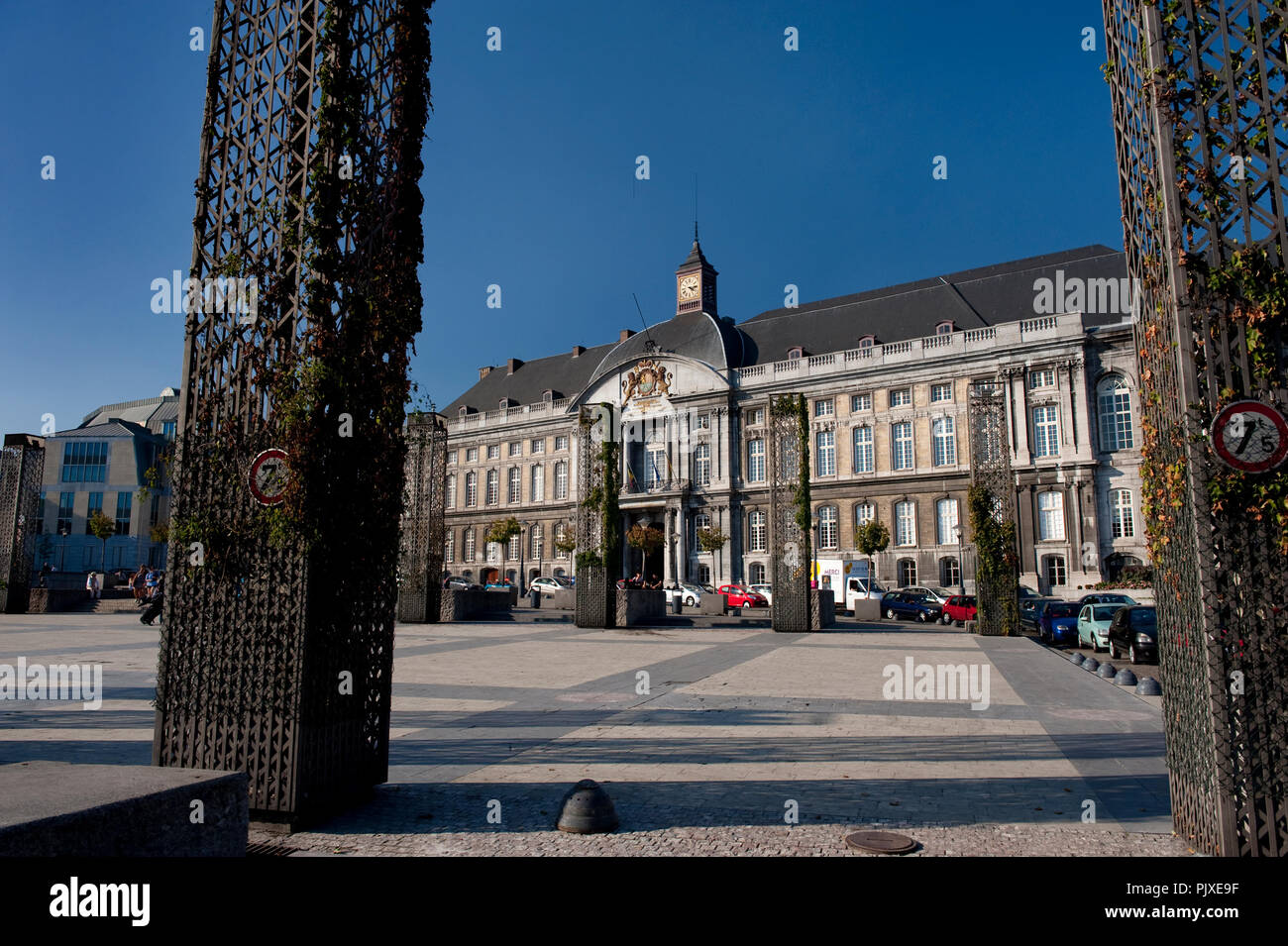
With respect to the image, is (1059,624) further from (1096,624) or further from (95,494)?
(95,494)

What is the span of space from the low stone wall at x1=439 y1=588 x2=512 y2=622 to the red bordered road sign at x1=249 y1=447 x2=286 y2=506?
2445cm

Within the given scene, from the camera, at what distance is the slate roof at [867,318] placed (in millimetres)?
49594

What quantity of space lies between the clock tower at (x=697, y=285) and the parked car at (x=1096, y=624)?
46395 mm

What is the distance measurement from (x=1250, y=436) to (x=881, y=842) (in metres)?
3.26

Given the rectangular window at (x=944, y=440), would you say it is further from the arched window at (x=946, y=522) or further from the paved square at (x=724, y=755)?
the paved square at (x=724, y=755)

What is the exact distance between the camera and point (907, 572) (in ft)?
165

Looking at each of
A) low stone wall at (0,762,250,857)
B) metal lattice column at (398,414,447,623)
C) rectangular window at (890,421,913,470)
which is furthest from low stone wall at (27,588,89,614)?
rectangular window at (890,421,913,470)

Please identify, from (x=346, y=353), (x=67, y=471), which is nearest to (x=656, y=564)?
(x=67, y=471)

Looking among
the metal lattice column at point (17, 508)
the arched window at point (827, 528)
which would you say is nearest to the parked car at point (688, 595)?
the arched window at point (827, 528)

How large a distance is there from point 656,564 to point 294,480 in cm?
5783

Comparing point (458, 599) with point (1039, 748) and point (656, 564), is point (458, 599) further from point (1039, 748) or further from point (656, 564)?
point (656, 564)

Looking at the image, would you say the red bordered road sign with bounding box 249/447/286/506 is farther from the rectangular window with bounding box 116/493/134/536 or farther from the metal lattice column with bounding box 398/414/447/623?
the rectangular window with bounding box 116/493/134/536

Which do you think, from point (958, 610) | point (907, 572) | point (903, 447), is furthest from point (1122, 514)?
point (958, 610)

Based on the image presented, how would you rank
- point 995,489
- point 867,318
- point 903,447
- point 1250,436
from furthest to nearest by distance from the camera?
1. point 867,318
2. point 903,447
3. point 995,489
4. point 1250,436
